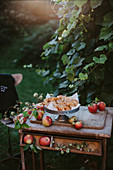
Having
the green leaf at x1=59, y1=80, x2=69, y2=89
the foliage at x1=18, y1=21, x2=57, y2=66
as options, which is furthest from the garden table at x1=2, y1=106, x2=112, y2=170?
the foliage at x1=18, y1=21, x2=57, y2=66

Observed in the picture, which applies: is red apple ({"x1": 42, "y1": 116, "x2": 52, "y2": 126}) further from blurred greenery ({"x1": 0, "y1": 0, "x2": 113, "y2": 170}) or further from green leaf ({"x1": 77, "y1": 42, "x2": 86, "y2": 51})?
green leaf ({"x1": 77, "y1": 42, "x2": 86, "y2": 51})

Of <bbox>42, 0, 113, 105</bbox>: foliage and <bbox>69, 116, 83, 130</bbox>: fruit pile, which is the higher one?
<bbox>42, 0, 113, 105</bbox>: foliage

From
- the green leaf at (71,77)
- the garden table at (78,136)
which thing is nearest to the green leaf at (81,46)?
the green leaf at (71,77)

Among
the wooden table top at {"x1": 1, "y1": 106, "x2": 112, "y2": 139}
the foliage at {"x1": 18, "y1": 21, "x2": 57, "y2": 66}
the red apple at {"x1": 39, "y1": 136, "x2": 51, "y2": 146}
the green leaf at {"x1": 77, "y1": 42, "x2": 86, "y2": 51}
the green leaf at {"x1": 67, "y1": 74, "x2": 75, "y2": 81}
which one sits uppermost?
the foliage at {"x1": 18, "y1": 21, "x2": 57, "y2": 66}

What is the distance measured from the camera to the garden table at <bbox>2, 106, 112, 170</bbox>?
5.75 ft

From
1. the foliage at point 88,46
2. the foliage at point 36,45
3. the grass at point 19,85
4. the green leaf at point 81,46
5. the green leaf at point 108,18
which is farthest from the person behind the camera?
the foliage at point 36,45

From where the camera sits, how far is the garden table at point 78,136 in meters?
1.75

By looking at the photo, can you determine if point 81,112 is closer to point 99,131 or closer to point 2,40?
point 99,131

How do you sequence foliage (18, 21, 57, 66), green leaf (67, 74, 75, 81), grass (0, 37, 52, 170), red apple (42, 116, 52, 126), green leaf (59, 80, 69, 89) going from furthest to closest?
foliage (18, 21, 57, 66), grass (0, 37, 52, 170), green leaf (59, 80, 69, 89), green leaf (67, 74, 75, 81), red apple (42, 116, 52, 126)

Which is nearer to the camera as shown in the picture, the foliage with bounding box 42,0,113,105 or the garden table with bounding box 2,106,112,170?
the garden table with bounding box 2,106,112,170

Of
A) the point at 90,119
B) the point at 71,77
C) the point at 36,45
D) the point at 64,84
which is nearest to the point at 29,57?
the point at 36,45

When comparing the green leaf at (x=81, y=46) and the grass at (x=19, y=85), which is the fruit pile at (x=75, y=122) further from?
the grass at (x=19, y=85)

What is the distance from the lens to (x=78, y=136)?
1857 millimetres

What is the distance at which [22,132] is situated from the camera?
6.36 ft
